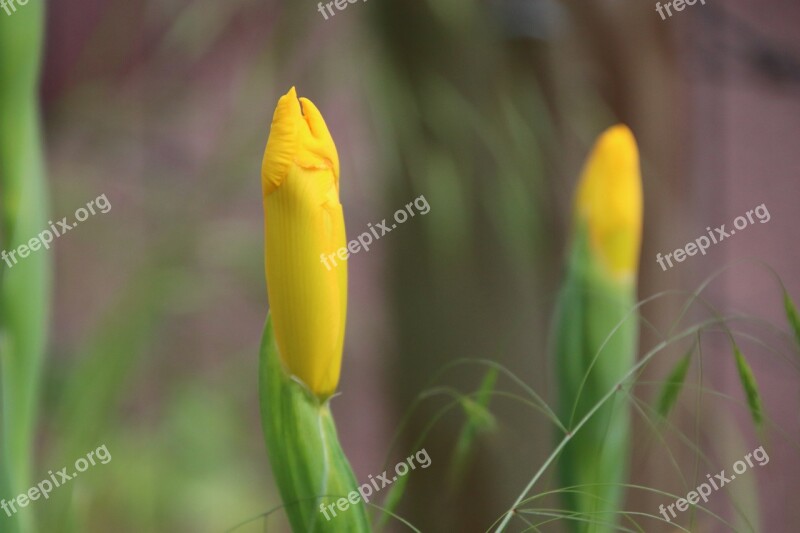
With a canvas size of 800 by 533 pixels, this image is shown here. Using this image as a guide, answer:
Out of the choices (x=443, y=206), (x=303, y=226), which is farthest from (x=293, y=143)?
(x=443, y=206)

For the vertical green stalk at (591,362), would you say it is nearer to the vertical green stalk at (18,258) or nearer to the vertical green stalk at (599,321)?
the vertical green stalk at (599,321)

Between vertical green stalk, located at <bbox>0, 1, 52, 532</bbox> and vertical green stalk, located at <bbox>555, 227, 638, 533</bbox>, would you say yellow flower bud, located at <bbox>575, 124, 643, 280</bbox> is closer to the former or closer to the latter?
vertical green stalk, located at <bbox>555, 227, 638, 533</bbox>

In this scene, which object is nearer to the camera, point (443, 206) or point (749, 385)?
point (749, 385)

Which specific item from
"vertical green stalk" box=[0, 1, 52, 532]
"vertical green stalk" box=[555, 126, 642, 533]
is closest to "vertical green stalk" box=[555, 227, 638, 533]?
"vertical green stalk" box=[555, 126, 642, 533]

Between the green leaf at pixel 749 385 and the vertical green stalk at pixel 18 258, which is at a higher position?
the vertical green stalk at pixel 18 258

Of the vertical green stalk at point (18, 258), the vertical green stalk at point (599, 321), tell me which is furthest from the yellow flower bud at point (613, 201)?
the vertical green stalk at point (18, 258)

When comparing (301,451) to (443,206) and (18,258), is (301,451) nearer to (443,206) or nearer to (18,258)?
(18,258)
